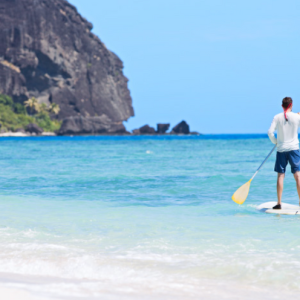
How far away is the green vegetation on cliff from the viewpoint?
128375mm

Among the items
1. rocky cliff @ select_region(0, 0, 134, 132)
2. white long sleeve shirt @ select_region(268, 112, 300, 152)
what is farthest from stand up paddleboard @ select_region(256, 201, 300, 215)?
rocky cliff @ select_region(0, 0, 134, 132)

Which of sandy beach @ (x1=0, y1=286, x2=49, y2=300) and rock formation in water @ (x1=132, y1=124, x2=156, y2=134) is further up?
Result: rock formation in water @ (x1=132, y1=124, x2=156, y2=134)

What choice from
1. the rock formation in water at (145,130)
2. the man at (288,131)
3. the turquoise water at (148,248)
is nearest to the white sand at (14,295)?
the turquoise water at (148,248)

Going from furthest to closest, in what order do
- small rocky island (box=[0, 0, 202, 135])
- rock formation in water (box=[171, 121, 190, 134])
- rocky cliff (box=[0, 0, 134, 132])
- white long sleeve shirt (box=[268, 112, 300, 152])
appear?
1. rock formation in water (box=[171, 121, 190, 134])
2. rocky cliff (box=[0, 0, 134, 132])
3. small rocky island (box=[0, 0, 202, 135])
4. white long sleeve shirt (box=[268, 112, 300, 152])

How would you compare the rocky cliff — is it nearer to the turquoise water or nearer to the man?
the turquoise water

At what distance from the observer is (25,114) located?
449ft

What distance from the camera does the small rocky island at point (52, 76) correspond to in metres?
136

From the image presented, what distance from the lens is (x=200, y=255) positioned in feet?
17.9

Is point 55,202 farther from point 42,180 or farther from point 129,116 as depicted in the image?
point 129,116

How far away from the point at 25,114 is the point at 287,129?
135523 mm

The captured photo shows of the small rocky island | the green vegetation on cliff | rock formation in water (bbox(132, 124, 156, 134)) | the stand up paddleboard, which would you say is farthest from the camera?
rock formation in water (bbox(132, 124, 156, 134))

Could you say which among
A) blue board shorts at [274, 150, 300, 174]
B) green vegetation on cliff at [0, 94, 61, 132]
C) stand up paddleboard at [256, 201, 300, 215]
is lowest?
stand up paddleboard at [256, 201, 300, 215]

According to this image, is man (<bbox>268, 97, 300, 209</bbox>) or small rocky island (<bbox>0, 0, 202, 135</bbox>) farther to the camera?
small rocky island (<bbox>0, 0, 202, 135</bbox>)

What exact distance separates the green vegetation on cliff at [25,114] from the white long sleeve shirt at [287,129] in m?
125
